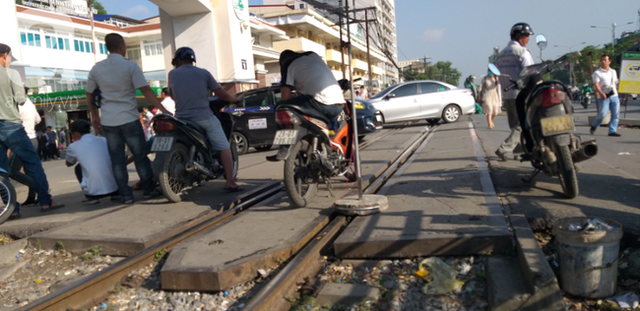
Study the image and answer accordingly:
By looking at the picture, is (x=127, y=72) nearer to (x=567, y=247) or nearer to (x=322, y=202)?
(x=322, y=202)

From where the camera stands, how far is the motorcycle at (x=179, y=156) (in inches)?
213

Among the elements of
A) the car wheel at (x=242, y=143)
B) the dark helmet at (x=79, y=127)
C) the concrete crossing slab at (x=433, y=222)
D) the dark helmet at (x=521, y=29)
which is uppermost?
the dark helmet at (x=521, y=29)

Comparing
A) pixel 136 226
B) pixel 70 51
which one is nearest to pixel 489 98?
pixel 136 226

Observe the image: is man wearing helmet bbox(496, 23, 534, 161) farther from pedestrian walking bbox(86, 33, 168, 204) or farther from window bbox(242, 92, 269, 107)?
window bbox(242, 92, 269, 107)

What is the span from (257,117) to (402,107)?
611 centimetres

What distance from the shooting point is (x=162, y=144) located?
541 cm

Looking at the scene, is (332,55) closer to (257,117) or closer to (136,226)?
(257,117)

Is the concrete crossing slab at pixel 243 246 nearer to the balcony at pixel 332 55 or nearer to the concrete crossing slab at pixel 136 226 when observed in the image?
the concrete crossing slab at pixel 136 226

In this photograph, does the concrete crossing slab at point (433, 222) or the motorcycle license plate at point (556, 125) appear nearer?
the concrete crossing slab at point (433, 222)

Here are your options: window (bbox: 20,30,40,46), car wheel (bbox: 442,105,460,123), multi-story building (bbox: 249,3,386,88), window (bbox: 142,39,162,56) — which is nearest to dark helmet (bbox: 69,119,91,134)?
car wheel (bbox: 442,105,460,123)

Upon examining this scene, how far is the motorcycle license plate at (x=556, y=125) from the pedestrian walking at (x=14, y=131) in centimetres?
547

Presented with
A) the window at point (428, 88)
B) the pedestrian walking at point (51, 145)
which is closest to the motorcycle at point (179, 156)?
the window at point (428, 88)

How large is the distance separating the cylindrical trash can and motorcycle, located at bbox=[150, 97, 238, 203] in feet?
13.1

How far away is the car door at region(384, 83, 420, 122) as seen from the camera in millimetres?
17031
